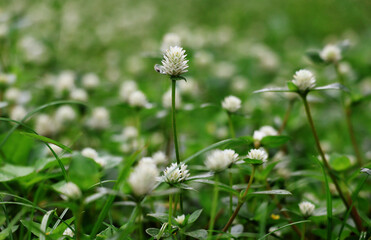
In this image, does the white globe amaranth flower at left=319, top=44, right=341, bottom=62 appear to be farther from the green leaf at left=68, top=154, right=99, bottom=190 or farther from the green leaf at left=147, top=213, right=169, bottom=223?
the green leaf at left=68, top=154, right=99, bottom=190

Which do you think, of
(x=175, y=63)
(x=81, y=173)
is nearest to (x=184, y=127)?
(x=175, y=63)

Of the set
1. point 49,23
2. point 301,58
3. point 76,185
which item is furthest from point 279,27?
point 76,185

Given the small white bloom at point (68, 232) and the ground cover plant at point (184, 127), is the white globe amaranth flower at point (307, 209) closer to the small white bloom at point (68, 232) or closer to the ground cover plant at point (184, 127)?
the ground cover plant at point (184, 127)

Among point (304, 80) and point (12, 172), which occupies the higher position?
point (304, 80)

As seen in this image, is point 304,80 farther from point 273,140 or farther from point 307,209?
point 307,209

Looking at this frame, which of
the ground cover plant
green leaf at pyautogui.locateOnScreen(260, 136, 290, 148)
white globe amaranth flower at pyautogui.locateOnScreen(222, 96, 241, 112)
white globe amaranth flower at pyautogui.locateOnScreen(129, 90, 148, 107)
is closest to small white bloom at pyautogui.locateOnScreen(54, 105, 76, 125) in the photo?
the ground cover plant

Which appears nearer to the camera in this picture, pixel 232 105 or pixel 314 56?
pixel 232 105
